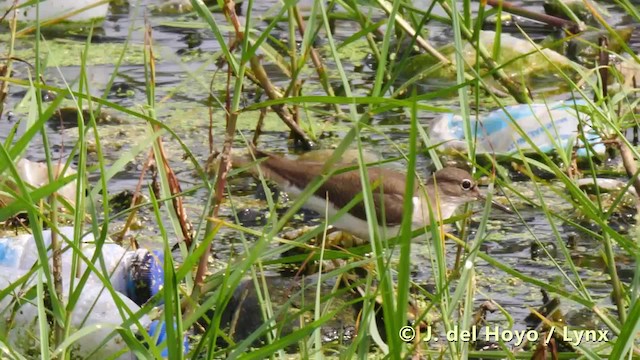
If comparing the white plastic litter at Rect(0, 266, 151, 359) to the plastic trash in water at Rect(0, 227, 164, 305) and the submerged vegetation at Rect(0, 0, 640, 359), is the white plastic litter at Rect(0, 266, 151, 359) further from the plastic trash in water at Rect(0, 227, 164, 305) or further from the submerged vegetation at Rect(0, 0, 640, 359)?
the plastic trash in water at Rect(0, 227, 164, 305)

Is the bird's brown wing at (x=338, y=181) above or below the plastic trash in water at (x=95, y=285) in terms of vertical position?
below

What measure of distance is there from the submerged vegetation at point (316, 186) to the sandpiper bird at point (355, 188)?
0.31 ft

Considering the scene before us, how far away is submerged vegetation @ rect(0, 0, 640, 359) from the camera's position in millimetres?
2430

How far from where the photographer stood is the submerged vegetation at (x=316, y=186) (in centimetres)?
243

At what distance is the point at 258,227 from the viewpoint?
15.2 feet

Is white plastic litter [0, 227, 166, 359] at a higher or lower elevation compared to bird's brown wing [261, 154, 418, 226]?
higher

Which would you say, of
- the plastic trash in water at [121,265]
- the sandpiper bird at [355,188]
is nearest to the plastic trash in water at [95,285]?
the plastic trash in water at [121,265]

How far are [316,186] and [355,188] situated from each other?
212 centimetres

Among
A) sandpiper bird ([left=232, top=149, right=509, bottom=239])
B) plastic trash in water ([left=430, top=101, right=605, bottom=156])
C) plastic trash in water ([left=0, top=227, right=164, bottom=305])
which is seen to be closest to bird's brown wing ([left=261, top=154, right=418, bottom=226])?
sandpiper bird ([left=232, top=149, right=509, bottom=239])

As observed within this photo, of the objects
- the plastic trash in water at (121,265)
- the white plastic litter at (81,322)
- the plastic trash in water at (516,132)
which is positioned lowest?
the plastic trash in water at (516,132)

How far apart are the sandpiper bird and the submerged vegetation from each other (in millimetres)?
93

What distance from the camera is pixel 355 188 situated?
14.8 feet

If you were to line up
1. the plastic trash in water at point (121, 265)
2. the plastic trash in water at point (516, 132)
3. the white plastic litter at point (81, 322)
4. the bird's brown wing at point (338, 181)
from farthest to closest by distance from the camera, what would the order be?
the plastic trash in water at point (516, 132) → the bird's brown wing at point (338, 181) → the plastic trash in water at point (121, 265) → the white plastic litter at point (81, 322)

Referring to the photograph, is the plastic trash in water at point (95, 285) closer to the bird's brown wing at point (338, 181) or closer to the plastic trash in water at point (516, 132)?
the bird's brown wing at point (338, 181)
